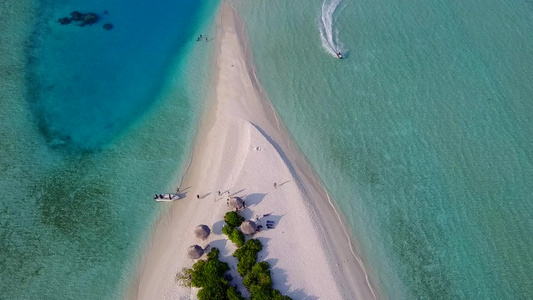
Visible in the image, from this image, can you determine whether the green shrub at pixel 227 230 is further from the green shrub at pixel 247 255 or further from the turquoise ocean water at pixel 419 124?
the turquoise ocean water at pixel 419 124

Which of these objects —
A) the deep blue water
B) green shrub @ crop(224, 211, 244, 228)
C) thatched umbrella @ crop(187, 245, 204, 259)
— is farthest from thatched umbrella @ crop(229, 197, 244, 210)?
the deep blue water

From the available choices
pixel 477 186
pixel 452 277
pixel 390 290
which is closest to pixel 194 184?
pixel 390 290

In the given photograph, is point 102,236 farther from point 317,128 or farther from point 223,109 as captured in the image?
point 317,128

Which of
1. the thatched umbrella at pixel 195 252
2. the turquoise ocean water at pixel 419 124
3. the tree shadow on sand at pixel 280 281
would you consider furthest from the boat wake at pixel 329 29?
the thatched umbrella at pixel 195 252

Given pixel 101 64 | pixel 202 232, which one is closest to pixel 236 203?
pixel 202 232

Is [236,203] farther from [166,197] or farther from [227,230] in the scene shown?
[166,197]

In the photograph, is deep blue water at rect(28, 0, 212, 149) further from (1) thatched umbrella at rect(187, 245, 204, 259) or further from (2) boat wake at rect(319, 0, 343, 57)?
(2) boat wake at rect(319, 0, 343, 57)

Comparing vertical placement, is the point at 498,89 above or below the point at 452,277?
above
